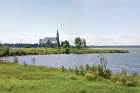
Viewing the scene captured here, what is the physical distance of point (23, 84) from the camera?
61.1 feet

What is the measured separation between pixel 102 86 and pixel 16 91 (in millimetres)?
5060

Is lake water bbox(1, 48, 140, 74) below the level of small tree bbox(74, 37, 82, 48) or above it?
below

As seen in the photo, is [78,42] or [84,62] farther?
[78,42]

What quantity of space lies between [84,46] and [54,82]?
173590 millimetres

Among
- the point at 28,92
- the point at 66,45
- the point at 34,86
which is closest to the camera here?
the point at 28,92

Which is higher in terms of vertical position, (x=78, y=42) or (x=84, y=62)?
(x=78, y=42)

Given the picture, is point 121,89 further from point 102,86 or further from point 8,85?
point 8,85

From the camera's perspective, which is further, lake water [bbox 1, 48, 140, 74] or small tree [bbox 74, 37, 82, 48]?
small tree [bbox 74, 37, 82, 48]

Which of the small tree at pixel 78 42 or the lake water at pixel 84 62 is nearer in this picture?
the lake water at pixel 84 62

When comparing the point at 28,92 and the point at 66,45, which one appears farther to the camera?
the point at 66,45

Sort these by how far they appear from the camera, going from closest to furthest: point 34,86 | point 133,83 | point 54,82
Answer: point 34,86, point 54,82, point 133,83

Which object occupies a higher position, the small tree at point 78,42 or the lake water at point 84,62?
the small tree at point 78,42

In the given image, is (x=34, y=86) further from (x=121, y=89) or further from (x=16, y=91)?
(x=121, y=89)

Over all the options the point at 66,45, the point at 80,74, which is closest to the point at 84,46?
the point at 66,45
